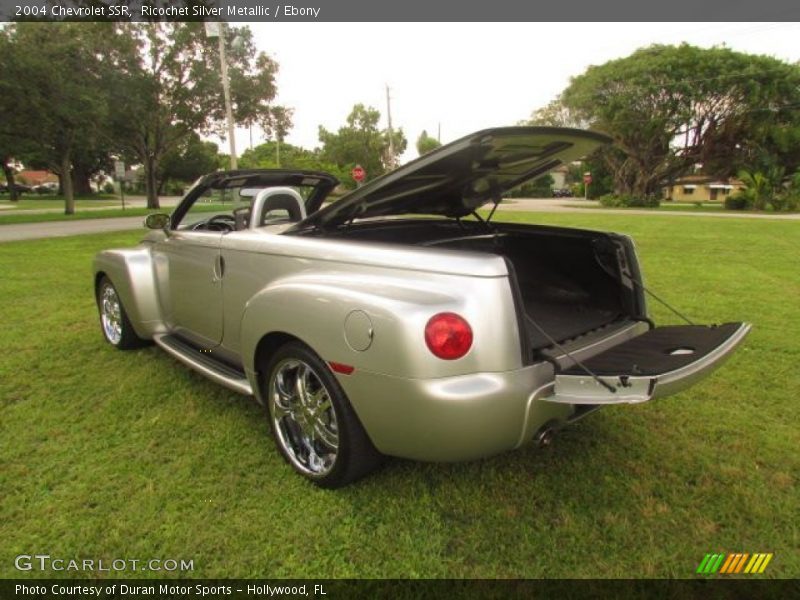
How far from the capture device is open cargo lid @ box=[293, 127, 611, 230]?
2227 millimetres

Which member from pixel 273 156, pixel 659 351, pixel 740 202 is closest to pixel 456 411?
pixel 659 351

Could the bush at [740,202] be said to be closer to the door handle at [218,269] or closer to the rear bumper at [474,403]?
the rear bumper at [474,403]

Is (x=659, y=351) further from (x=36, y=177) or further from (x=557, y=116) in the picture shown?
(x=36, y=177)

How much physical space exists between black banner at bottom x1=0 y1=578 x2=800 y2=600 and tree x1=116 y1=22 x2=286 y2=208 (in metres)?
24.8

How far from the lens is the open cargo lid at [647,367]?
1.99m

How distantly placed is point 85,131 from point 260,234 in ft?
72.6

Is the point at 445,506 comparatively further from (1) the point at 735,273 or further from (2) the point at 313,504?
(1) the point at 735,273

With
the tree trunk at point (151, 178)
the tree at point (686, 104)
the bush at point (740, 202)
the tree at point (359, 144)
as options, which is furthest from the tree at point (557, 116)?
the tree trunk at point (151, 178)

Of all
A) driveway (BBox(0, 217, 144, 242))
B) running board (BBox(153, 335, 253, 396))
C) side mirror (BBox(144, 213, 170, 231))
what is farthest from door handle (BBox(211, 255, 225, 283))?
driveway (BBox(0, 217, 144, 242))

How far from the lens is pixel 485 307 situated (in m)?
1.96

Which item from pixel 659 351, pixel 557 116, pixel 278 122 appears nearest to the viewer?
pixel 659 351

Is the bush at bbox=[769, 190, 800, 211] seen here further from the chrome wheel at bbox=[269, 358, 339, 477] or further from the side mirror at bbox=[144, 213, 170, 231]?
the chrome wheel at bbox=[269, 358, 339, 477]

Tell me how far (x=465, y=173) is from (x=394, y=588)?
6.46ft

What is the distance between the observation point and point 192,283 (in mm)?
3355
